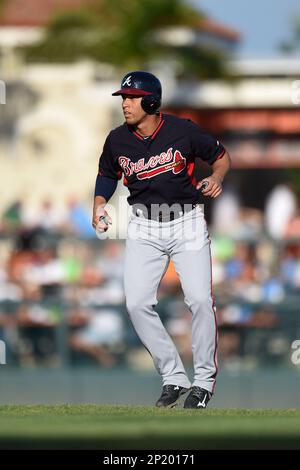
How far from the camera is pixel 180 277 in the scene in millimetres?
8297

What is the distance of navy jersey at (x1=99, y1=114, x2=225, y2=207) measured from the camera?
8.16 m

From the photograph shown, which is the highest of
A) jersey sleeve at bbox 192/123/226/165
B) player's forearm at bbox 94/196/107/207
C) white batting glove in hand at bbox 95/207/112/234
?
jersey sleeve at bbox 192/123/226/165

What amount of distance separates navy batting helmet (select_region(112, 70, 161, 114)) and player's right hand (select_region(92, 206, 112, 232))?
70 cm

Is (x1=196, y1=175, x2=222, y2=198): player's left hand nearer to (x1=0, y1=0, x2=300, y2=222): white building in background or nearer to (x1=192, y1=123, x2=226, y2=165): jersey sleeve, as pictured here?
(x1=192, y1=123, x2=226, y2=165): jersey sleeve

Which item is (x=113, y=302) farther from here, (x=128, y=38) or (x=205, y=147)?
(x=128, y=38)

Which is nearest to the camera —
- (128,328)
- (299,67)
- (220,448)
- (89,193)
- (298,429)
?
(220,448)

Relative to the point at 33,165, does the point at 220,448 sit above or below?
below

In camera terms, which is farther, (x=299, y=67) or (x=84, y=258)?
(x=299, y=67)

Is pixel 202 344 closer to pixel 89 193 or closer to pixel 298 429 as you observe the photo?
pixel 298 429

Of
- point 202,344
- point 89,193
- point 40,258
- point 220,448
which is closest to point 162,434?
point 220,448

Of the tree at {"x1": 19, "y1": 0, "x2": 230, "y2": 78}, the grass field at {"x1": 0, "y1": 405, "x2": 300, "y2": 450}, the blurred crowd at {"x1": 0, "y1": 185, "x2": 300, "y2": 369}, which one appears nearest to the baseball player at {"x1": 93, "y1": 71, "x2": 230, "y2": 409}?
the grass field at {"x1": 0, "y1": 405, "x2": 300, "y2": 450}

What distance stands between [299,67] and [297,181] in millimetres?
3152

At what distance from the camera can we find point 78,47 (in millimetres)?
27406

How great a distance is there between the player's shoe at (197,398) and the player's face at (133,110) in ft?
5.70
